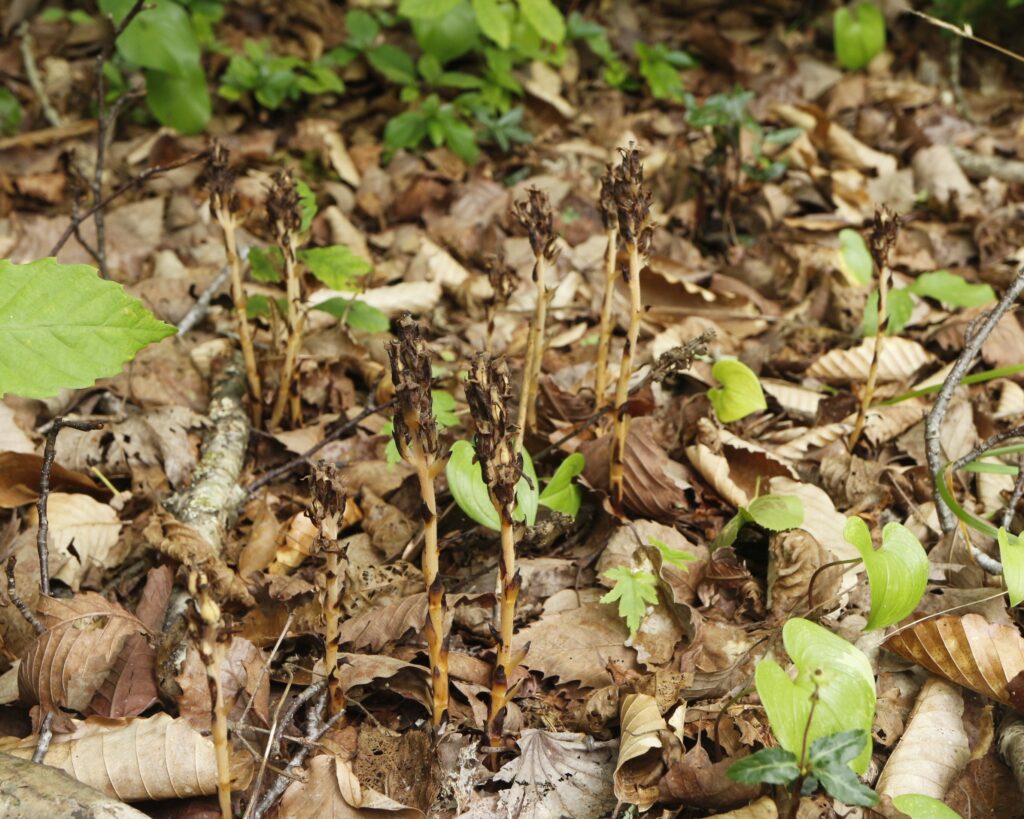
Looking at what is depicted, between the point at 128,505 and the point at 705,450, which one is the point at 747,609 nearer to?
the point at 705,450

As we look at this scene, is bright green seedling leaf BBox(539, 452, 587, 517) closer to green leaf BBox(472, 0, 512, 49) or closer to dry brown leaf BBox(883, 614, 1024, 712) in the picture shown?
dry brown leaf BBox(883, 614, 1024, 712)

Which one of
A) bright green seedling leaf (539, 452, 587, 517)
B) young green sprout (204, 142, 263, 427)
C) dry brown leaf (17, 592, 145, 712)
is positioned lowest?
dry brown leaf (17, 592, 145, 712)

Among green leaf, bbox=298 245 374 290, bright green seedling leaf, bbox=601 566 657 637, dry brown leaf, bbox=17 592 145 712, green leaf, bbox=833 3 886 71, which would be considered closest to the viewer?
dry brown leaf, bbox=17 592 145 712

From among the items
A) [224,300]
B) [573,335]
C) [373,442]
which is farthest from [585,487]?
[224,300]

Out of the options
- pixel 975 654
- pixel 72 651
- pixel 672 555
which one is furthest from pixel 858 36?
pixel 72 651

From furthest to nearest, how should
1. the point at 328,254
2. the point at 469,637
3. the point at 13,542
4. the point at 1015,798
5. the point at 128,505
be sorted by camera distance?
the point at 328,254
the point at 128,505
the point at 13,542
the point at 469,637
the point at 1015,798

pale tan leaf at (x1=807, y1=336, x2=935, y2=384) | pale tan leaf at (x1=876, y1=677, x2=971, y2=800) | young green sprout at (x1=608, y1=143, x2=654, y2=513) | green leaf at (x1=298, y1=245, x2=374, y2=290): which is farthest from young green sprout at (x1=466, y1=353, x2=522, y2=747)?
pale tan leaf at (x1=807, y1=336, x2=935, y2=384)

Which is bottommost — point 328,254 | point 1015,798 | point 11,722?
point 11,722
